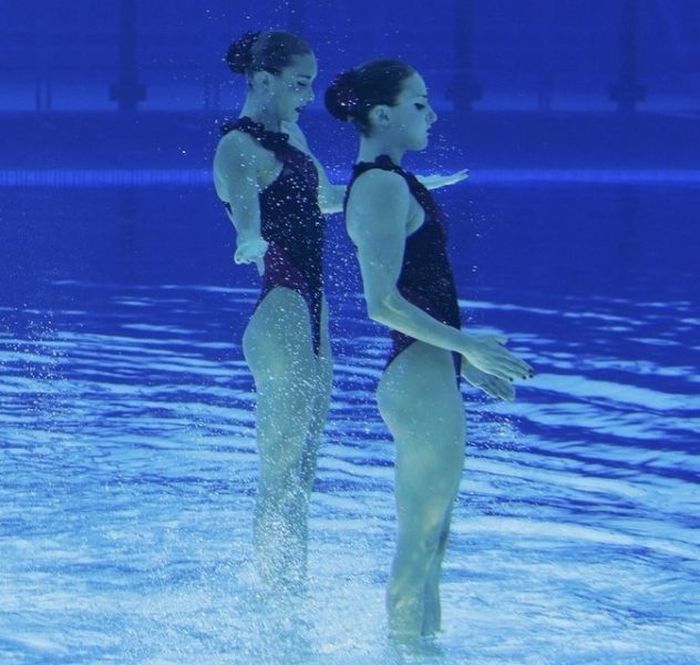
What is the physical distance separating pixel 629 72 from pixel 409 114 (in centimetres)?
2636

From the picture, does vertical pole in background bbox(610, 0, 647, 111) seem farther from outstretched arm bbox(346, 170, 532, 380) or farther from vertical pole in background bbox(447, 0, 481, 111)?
outstretched arm bbox(346, 170, 532, 380)

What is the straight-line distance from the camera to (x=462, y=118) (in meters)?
26.9

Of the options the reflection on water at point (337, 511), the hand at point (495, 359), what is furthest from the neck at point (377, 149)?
the reflection on water at point (337, 511)

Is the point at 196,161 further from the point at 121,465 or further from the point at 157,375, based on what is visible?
the point at 121,465

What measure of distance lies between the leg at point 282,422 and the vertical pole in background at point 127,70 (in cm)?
2388

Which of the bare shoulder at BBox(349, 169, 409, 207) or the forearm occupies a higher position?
the bare shoulder at BBox(349, 169, 409, 207)

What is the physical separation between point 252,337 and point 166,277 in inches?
319

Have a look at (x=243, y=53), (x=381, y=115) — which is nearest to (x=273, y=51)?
(x=243, y=53)

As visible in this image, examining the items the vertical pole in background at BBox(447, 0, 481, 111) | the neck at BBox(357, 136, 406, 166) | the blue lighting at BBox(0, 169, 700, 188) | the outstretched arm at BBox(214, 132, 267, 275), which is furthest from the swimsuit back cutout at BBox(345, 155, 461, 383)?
the vertical pole in background at BBox(447, 0, 481, 111)

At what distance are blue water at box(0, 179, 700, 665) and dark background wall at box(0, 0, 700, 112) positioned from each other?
69.8 feet

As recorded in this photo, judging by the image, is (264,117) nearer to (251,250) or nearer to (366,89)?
(251,250)

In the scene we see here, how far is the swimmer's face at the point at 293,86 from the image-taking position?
4730 mm

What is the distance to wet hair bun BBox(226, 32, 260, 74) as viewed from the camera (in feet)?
16.0

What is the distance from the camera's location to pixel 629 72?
97.0 feet
